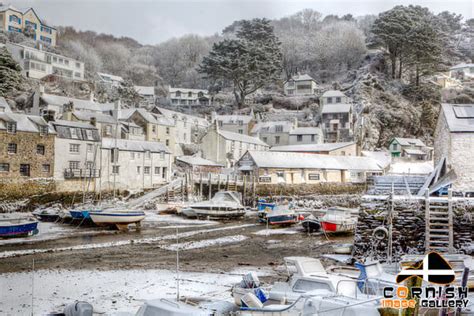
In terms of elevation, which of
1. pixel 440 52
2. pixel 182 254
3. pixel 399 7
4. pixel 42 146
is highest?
pixel 399 7

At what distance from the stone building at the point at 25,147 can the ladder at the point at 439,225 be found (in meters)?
20.3

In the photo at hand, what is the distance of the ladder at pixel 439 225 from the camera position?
1061cm

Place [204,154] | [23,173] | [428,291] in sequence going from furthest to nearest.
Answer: [204,154] → [23,173] → [428,291]

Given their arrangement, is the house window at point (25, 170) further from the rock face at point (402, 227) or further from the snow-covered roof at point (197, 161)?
the rock face at point (402, 227)

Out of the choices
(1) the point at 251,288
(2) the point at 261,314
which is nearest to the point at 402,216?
(1) the point at 251,288

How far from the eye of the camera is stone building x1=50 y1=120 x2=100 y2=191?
25.4 m

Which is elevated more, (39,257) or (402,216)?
(402,216)

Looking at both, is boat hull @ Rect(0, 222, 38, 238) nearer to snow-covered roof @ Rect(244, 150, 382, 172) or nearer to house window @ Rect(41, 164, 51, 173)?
house window @ Rect(41, 164, 51, 173)

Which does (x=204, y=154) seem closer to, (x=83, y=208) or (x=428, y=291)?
(x=83, y=208)

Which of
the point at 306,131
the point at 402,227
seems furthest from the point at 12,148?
the point at 306,131

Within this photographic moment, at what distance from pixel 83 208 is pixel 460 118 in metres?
16.0

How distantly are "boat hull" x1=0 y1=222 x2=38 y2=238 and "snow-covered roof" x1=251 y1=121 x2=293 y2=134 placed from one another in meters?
29.8

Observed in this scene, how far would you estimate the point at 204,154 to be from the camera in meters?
38.5

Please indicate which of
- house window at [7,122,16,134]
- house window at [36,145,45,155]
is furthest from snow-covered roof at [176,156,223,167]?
house window at [7,122,16,134]
